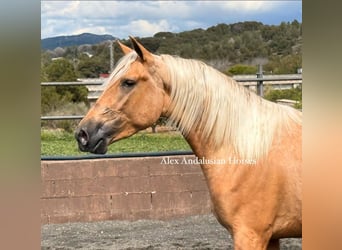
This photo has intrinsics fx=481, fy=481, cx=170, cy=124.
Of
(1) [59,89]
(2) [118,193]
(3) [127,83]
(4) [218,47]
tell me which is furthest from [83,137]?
(2) [118,193]

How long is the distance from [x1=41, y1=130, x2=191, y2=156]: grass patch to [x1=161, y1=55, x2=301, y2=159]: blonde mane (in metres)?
0.21

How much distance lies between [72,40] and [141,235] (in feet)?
2.68

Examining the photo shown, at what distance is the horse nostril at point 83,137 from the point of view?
1.28 metres

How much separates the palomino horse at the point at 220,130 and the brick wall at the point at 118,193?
60cm

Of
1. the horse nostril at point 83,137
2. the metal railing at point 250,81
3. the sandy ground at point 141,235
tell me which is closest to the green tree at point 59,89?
the metal railing at point 250,81

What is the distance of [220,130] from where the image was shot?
1.30m

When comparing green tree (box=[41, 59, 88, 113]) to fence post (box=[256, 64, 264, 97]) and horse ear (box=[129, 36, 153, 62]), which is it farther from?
fence post (box=[256, 64, 264, 97])

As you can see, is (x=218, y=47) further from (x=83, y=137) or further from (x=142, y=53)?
(x=83, y=137)

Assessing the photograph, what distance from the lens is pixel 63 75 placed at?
1.60 metres

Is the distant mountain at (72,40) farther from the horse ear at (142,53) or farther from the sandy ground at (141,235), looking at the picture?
the sandy ground at (141,235)
